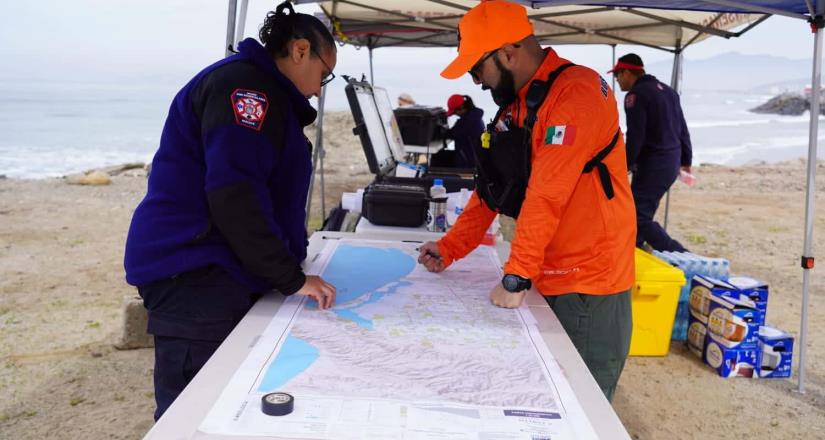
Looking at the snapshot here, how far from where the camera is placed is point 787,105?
3688cm

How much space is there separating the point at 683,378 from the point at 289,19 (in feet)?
10.4

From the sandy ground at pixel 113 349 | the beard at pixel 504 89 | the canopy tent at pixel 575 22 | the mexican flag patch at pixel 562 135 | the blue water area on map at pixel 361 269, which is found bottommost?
the sandy ground at pixel 113 349

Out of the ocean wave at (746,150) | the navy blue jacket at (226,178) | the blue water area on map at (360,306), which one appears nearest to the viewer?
the navy blue jacket at (226,178)

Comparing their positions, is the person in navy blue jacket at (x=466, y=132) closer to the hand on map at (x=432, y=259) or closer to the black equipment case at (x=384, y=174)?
the black equipment case at (x=384, y=174)

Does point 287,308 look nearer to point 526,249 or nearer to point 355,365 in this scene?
point 355,365

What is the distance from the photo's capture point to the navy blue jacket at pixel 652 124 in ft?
16.5

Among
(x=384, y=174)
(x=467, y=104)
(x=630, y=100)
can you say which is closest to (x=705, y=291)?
(x=630, y=100)

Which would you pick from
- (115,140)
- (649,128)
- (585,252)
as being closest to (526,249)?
(585,252)

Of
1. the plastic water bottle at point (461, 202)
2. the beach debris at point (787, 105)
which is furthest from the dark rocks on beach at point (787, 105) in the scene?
the plastic water bottle at point (461, 202)

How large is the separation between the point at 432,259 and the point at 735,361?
2.54 metres

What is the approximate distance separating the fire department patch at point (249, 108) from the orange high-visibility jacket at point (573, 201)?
72cm

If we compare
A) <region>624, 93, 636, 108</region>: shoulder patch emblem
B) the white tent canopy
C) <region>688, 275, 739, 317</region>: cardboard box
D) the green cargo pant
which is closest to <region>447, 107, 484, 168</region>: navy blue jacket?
the white tent canopy

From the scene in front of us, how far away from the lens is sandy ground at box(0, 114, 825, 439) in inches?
129

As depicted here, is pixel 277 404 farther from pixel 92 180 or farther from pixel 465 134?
pixel 92 180
